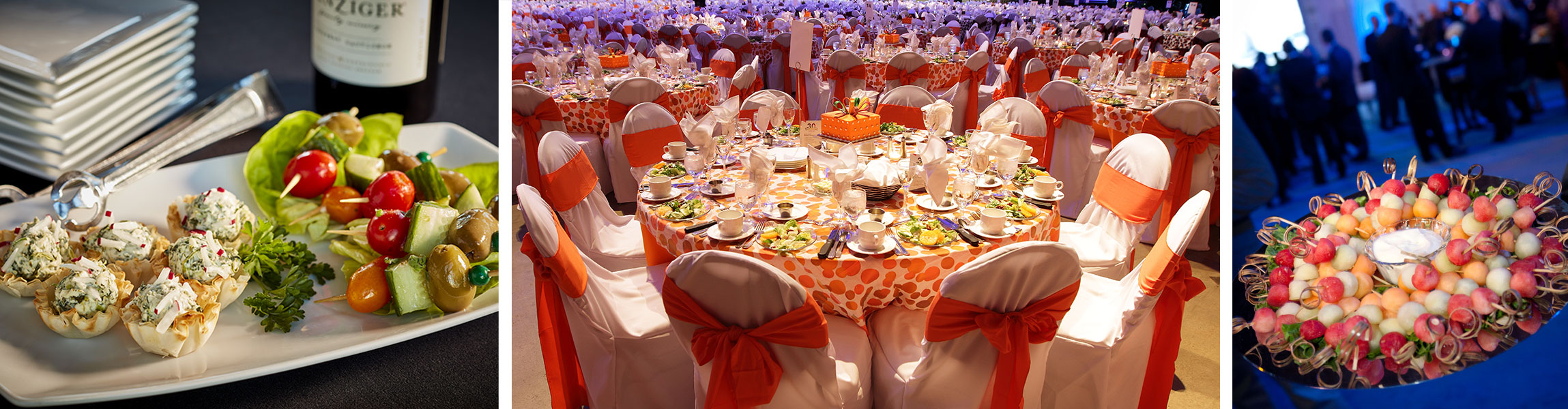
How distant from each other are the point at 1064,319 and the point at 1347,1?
3.40 ft

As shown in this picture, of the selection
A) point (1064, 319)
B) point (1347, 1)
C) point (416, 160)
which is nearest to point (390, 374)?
point (416, 160)

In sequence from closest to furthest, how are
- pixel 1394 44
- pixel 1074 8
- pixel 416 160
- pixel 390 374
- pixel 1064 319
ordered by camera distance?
pixel 1394 44 < pixel 390 374 < pixel 1064 319 < pixel 416 160 < pixel 1074 8

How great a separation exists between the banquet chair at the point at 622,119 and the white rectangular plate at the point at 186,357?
2107 millimetres

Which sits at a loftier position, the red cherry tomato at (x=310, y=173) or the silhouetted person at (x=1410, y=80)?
the silhouetted person at (x=1410, y=80)

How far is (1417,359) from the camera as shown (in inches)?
43.8

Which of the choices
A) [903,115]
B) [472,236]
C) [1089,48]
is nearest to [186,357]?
[472,236]

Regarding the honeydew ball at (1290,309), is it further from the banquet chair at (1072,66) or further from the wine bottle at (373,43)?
the banquet chair at (1072,66)

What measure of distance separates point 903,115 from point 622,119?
142cm

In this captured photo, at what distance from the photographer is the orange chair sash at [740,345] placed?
1.47 metres

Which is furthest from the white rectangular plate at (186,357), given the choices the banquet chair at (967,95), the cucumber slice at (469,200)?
the banquet chair at (967,95)

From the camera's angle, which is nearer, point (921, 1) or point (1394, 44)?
point (1394, 44)

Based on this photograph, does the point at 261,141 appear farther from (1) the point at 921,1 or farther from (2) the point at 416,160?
(1) the point at 921,1

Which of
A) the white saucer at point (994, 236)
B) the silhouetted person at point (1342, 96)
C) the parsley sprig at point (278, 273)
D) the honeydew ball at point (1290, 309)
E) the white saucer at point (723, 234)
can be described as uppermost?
the silhouetted person at point (1342, 96)

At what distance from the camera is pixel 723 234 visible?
187cm
